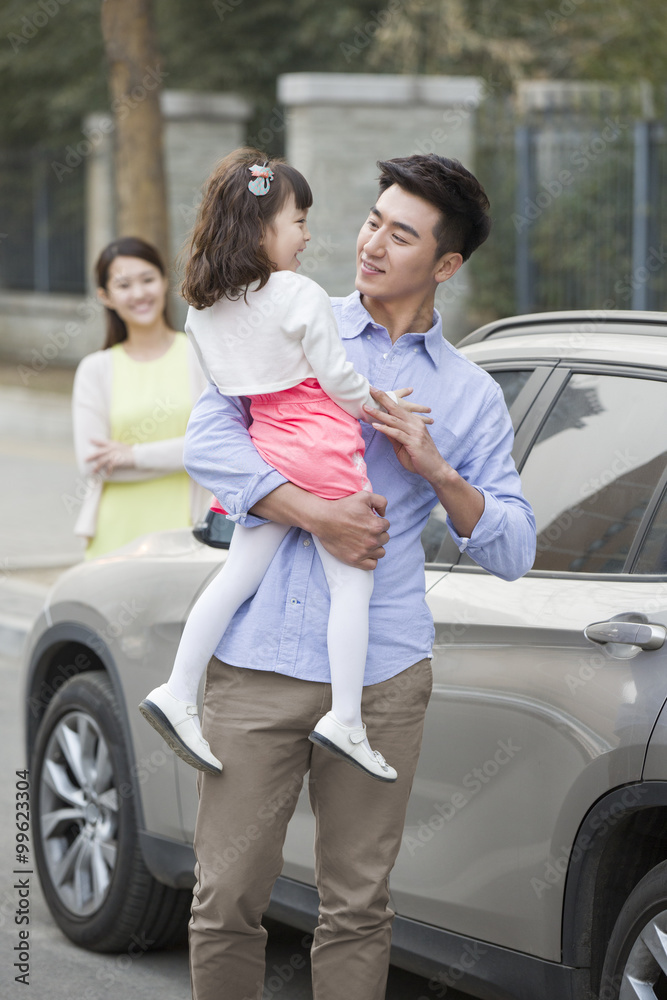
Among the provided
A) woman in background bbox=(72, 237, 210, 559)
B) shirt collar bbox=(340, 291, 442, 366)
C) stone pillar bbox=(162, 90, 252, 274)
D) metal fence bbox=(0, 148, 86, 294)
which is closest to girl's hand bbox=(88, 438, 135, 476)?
woman in background bbox=(72, 237, 210, 559)

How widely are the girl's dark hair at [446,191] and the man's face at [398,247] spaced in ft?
0.06

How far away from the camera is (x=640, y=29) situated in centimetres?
1652

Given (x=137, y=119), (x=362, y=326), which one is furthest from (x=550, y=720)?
(x=137, y=119)

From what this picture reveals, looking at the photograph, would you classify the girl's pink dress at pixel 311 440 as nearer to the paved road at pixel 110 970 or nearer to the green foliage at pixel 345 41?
the paved road at pixel 110 970

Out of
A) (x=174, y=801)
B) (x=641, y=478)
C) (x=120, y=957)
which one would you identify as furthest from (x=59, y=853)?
(x=641, y=478)

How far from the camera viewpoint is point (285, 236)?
2.64 meters

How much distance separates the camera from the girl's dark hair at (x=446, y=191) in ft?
8.84

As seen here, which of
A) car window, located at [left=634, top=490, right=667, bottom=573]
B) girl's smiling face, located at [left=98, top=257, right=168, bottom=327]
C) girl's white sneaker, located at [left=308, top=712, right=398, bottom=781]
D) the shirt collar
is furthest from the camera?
girl's smiling face, located at [left=98, top=257, right=168, bottom=327]

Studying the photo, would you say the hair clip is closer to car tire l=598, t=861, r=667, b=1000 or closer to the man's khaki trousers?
the man's khaki trousers


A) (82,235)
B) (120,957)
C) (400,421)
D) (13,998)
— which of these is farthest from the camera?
(82,235)

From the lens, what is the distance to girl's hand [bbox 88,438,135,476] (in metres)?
4.92

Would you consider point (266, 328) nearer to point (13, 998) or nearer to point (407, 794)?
point (407, 794)

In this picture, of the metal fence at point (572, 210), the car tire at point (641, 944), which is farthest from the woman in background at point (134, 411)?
the metal fence at point (572, 210)

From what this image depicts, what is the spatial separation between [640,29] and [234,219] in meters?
15.3
